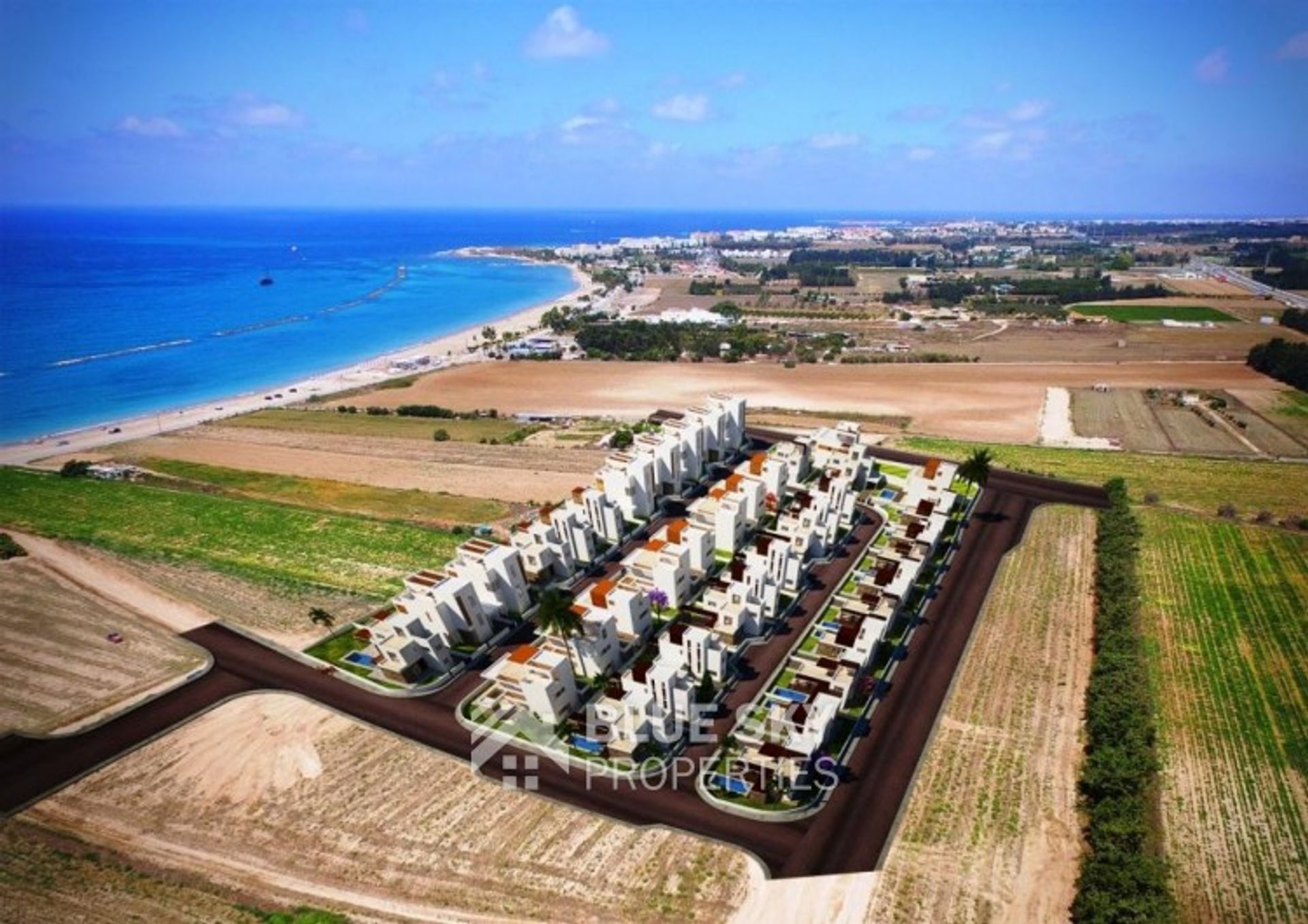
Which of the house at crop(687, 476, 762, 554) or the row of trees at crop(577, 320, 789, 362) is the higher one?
the row of trees at crop(577, 320, 789, 362)

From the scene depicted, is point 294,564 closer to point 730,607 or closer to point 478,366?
point 730,607

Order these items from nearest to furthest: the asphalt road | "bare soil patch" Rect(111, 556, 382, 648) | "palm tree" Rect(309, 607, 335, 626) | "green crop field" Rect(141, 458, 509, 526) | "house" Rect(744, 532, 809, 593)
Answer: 1. the asphalt road
2. "palm tree" Rect(309, 607, 335, 626)
3. "bare soil patch" Rect(111, 556, 382, 648)
4. "house" Rect(744, 532, 809, 593)
5. "green crop field" Rect(141, 458, 509, 526)

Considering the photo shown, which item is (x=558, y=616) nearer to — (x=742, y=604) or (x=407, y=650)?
(x=407, y=650)

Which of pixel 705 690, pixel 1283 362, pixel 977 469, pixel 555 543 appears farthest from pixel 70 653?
pixel 1283 362

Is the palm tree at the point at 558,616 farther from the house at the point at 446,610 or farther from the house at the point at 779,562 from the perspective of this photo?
the house at the point at 779,562

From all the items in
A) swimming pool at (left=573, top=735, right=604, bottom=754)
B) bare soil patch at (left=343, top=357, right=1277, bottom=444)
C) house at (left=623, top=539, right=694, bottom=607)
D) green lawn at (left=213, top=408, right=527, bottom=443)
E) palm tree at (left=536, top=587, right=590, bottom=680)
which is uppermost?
bare soil patch at (left=343, top=357, right=1277, bottom=444)

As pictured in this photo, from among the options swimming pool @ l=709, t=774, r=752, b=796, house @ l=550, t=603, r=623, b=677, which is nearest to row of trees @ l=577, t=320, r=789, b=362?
house @ l=550, t=603, r=623, b=677

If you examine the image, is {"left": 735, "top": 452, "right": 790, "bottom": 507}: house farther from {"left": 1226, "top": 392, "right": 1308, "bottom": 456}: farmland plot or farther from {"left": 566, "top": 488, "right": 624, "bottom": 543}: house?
{"left": 1226, "top": 392, "right": 1308, "bottom": 456}: farmland plot

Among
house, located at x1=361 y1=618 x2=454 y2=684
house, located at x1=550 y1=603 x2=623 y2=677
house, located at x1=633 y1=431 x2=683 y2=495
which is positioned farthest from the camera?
house, located at x1=633 y1=431 x2=683 y2=495
